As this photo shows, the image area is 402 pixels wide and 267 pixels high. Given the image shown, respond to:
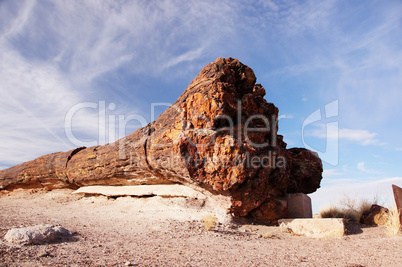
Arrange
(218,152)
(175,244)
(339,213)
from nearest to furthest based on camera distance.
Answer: (175,244)
(218,152)
(339,213)

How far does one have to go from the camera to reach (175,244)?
4.20 meters

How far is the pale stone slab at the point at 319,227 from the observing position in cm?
529

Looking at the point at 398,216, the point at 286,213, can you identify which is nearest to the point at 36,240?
the point at 286,213

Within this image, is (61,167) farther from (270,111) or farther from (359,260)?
(359,260)

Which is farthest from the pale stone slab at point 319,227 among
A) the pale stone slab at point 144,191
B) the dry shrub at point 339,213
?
the dry shrub at point 339,213

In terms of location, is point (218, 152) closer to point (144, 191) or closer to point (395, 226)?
point (144, 191)

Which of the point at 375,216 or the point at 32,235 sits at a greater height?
the point at 32,235

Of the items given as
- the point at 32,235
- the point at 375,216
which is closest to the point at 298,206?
the point at 375,216

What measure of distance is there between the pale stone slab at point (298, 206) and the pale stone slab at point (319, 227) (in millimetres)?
737

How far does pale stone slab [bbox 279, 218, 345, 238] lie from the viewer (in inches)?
208

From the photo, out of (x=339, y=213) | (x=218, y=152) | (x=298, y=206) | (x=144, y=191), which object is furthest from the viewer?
(x=339, y=213)

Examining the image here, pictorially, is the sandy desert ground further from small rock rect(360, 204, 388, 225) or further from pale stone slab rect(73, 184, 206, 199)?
small rock rect(360, 204, 388, 225)

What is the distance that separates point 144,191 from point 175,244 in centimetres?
304

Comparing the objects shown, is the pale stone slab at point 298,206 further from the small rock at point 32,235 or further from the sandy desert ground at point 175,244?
the small rock at point 32,235
